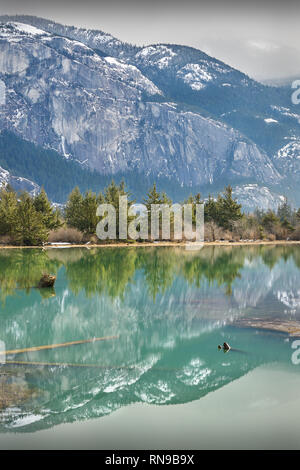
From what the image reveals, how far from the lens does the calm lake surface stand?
5.88 meters

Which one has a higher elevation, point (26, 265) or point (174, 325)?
point (26, 265)

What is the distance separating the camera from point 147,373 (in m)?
7.95

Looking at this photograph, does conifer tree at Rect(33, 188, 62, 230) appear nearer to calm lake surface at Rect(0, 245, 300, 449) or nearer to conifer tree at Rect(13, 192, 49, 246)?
conifer tree at Rect(13, 192, 49, 246)

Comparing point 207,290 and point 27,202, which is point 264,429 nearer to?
point 207,290

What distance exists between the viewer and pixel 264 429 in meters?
6.00

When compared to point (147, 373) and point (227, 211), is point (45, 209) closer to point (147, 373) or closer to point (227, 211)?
point (227, 211)

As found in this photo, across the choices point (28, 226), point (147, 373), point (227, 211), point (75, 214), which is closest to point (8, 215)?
point (28, 226)

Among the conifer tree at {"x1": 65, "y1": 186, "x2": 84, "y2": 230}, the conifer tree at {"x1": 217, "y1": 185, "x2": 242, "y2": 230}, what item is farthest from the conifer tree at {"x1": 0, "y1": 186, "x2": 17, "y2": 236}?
the conifer tree at {"x1": 217, "y1": 185, "x2": 242, "y2": 230}

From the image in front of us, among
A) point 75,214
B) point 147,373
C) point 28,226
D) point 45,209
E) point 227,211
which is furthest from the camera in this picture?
point 227,211

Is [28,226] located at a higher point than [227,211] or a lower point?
lower

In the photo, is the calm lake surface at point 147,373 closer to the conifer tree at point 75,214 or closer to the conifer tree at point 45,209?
the conifer tree at point 45,209

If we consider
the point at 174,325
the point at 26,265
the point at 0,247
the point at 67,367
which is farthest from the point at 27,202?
the point at 67,367

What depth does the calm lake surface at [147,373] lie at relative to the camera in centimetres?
588
